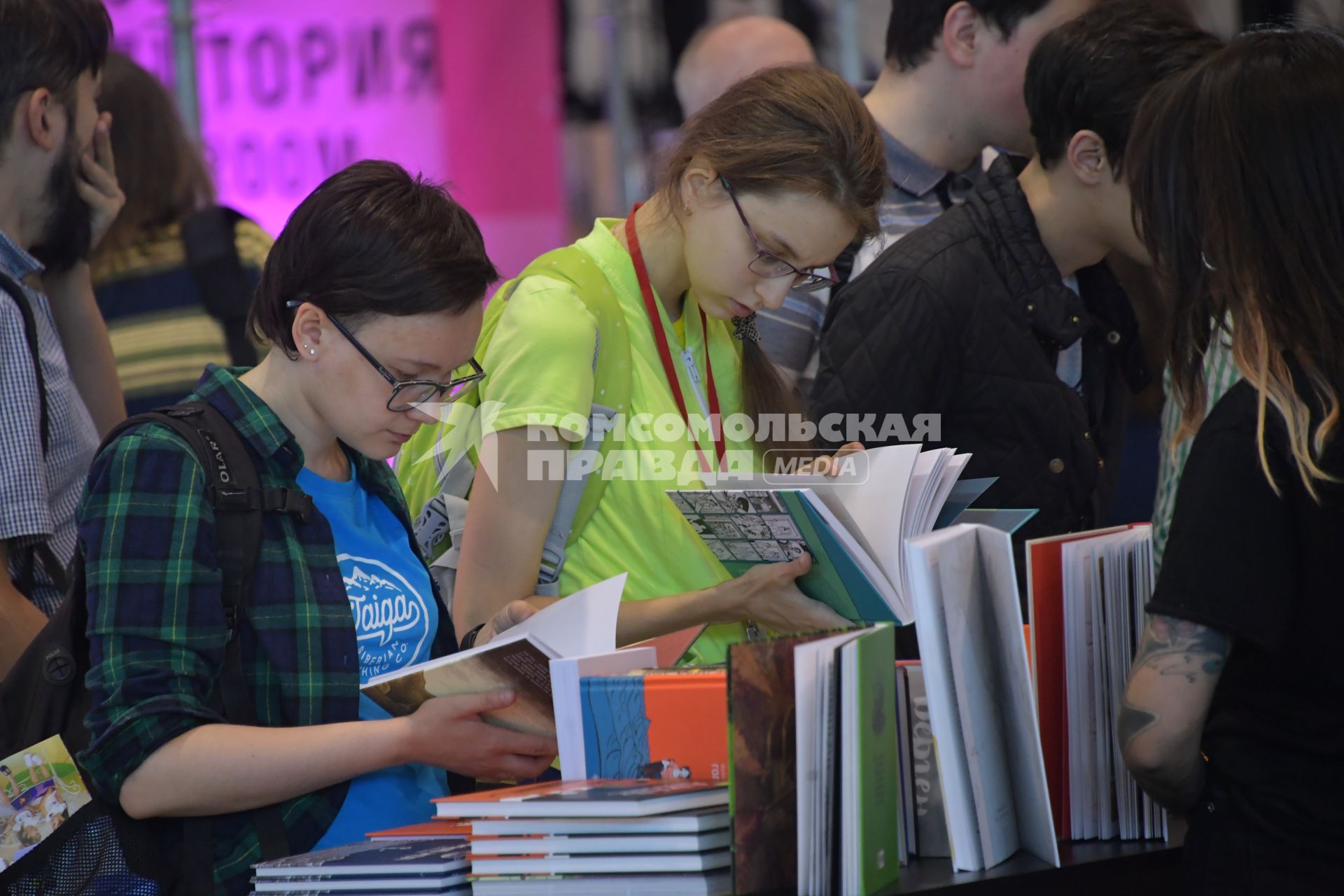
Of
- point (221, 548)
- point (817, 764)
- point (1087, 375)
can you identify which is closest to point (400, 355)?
point (221, 548)

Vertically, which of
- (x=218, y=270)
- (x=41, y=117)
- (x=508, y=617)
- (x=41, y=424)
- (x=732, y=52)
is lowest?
(x=508, y=617)

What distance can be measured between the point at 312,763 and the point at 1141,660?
978mm

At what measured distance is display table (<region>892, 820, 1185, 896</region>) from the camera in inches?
62.3

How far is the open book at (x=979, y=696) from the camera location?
1559 millimetres

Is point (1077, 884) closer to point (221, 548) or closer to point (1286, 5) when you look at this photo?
point (221, 548)

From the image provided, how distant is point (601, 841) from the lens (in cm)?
148

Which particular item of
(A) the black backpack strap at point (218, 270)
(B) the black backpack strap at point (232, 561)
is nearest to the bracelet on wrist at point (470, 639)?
(B) the black backpack strap at point (232, 561)

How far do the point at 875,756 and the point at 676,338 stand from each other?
3.46ft

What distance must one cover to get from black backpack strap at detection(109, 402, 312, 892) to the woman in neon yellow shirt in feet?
1.63

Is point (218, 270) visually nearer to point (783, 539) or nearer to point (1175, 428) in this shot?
point (783, 539)

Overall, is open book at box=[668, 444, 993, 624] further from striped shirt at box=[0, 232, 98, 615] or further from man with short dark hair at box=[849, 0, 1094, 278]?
striped shirt at box=[0, 232, 98, 615]

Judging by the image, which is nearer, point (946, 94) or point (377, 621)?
point (377, 621)

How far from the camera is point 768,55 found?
4.41 m
